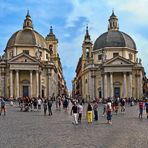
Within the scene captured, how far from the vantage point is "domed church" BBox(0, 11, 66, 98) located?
80.6 m

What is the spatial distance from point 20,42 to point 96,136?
231ft

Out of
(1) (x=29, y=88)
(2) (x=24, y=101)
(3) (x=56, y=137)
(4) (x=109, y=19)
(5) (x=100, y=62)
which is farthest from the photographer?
(4) (x=109, y=19)

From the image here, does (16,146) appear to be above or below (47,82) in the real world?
below

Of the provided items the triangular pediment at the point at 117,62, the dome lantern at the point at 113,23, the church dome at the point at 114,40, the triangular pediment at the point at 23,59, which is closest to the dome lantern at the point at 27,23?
the triangular pediment at the point at 23,59

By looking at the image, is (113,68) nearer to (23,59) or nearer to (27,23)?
(23,59)

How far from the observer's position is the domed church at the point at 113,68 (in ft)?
274

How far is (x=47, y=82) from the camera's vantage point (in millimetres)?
86938

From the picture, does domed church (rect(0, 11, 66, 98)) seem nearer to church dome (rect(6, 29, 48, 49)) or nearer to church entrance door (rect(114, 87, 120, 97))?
church dome (rect(6, 29, 48, 49))

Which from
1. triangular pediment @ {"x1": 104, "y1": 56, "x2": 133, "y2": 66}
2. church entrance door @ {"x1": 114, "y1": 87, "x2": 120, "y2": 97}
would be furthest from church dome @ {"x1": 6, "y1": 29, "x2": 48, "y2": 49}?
church entrance door @ {"x1": 114, "y1": 87, "x2": 120, "y2": 97}

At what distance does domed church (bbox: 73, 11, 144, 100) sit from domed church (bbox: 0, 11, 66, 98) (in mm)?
10672

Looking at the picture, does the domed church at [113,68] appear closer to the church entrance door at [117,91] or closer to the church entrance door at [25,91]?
the church entrance door at [117,91]

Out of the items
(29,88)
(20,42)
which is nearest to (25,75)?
(29,88)

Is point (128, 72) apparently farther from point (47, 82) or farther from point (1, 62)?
point (1, 62)

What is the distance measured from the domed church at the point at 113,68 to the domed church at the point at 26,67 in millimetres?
10672
